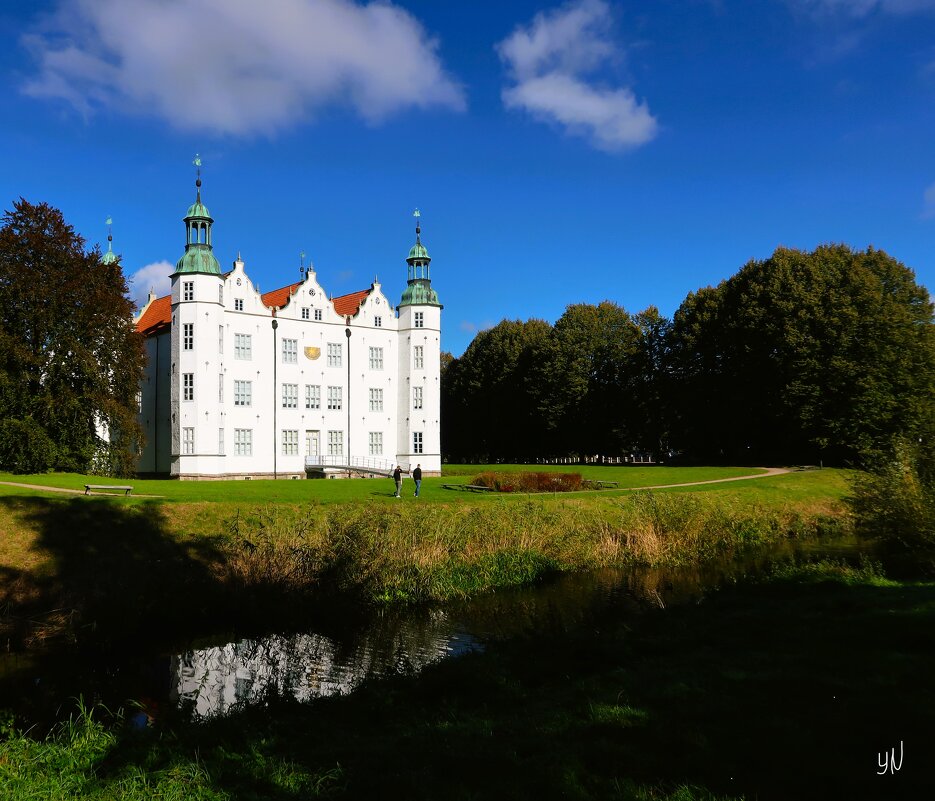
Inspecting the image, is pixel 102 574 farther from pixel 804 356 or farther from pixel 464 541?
pixel 804 356

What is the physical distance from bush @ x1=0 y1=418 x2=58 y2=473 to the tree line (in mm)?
39115

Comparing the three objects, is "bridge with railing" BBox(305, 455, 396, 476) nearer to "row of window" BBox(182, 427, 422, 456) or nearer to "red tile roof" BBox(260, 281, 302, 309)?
"row of window" BBox(182, 427, 422, 456)

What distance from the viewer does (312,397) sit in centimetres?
5234

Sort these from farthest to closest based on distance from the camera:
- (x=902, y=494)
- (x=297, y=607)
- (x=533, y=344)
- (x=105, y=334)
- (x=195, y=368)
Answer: (x=533, y=344)
(x=195, y=368)
(x=105, y=334)
(x=902, y=494)
(x=297, y=607)

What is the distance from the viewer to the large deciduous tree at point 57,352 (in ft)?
128

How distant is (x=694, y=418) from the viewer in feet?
205

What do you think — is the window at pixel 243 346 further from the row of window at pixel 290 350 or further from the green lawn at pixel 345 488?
the green lawn at pixel 345 488

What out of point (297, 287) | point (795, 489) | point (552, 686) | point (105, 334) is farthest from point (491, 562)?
point (297, 287)

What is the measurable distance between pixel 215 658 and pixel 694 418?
5343cm

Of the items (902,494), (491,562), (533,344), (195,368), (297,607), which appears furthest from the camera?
(533,344)

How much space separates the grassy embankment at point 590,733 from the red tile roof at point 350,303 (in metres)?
45.2

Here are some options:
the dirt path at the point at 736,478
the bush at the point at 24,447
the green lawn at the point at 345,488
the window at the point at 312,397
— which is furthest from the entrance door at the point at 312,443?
the dirt path at the point at 736,478

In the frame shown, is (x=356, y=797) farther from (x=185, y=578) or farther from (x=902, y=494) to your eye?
(x=902, y=494)

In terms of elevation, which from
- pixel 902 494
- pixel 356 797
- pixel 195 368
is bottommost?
pixel 356 797
